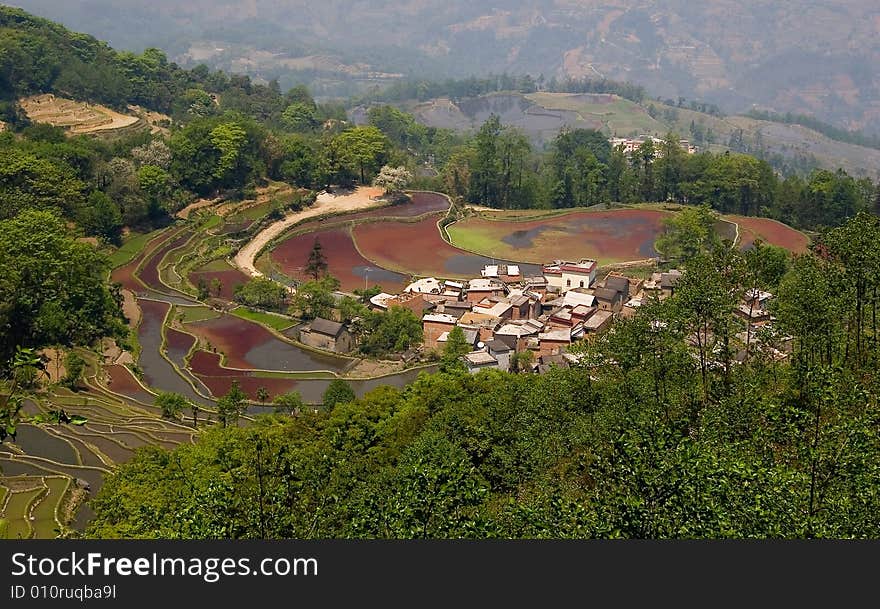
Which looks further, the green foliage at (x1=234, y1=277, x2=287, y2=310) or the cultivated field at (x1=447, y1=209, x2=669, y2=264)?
the cultivated field at (x1=447, y1=209, x2=669, y2=264)

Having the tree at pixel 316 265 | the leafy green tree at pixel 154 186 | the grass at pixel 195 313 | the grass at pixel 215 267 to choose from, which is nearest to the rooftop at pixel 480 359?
the grass at pixel 195 313

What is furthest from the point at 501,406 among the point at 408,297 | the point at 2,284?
the point at 408,297

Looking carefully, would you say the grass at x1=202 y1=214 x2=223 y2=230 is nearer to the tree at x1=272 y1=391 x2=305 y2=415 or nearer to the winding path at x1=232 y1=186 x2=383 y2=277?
the winding path at x1=232 y1=186 x2=383 y2=277

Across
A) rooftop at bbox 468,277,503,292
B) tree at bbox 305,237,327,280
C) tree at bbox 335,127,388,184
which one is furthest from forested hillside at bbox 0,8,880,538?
tree at bbox 335,127,388,184

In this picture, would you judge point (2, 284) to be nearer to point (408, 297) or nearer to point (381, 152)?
point (408, 297)

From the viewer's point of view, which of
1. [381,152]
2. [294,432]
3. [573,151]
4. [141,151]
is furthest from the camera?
[573,151]

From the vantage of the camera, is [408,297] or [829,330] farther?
[408,297]

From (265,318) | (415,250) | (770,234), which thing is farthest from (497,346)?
(770,234)
